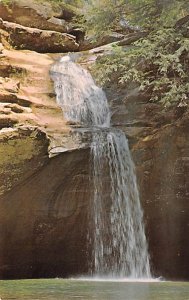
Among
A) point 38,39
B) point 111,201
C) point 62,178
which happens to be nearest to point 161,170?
point 111,201

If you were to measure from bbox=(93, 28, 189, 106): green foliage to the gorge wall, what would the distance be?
0.55 meters

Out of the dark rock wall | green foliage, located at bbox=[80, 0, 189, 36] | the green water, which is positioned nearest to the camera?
the green water

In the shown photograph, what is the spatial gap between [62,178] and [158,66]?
3.76 metres

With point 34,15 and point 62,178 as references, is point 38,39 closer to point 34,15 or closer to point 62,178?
point 34,15

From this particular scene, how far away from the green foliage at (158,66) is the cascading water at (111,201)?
109 cm

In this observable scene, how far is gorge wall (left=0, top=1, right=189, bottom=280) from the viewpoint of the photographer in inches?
416

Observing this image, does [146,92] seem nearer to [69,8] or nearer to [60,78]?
[60,78]

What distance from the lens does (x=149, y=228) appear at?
12453 mm

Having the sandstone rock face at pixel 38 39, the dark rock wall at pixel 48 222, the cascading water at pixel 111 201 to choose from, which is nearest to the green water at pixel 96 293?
the dark rock wall at pixel 48 222

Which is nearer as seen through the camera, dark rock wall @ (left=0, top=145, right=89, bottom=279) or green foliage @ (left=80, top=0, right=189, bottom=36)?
dark rock wall @ (left=0, top=145, right=89, bottom=279)

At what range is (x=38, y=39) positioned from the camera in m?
16.6

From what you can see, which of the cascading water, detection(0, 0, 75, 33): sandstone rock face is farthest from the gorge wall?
detection(0, 0, 75, 33): sandstone rock face

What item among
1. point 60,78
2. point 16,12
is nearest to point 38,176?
point 60,78

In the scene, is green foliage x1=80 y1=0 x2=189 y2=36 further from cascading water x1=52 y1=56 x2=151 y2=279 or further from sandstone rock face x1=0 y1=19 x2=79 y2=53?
sandstone rock face x1=0 y1=19 x2=79 y2=53
